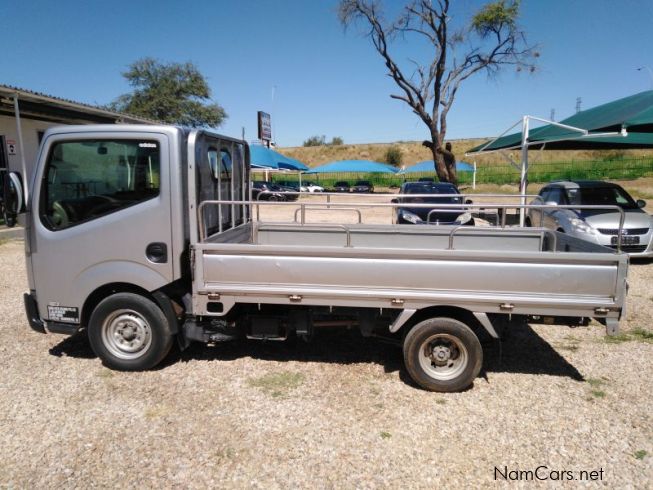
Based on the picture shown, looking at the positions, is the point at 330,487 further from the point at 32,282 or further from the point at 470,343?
A: the point at 32,282

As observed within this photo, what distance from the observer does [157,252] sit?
4.22 metres

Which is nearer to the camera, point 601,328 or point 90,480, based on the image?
point 90,480

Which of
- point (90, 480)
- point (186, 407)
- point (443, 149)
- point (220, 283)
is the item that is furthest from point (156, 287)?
point (443, 149)

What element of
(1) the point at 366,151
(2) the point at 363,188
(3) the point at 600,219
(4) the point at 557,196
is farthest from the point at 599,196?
(1) the point at 366,151

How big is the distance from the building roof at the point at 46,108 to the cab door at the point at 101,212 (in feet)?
28.3

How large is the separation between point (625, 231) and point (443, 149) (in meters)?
19.4

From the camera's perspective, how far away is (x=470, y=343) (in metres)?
4.01

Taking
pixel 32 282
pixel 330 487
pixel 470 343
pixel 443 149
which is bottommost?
pixel 330 487

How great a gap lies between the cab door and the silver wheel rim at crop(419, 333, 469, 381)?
7.89ft

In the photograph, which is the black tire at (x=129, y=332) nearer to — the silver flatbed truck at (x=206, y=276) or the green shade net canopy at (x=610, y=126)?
the silver flatbed truck at (x=206, y=276)

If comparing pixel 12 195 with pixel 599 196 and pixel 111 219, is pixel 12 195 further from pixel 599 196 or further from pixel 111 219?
pixel 599 196

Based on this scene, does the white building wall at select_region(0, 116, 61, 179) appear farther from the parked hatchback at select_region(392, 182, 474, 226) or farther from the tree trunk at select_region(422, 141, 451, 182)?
the tree trunk at select_region(422, 141, 451, 182)

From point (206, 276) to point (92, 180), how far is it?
1406mm

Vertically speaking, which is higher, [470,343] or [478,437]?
[470,343]
